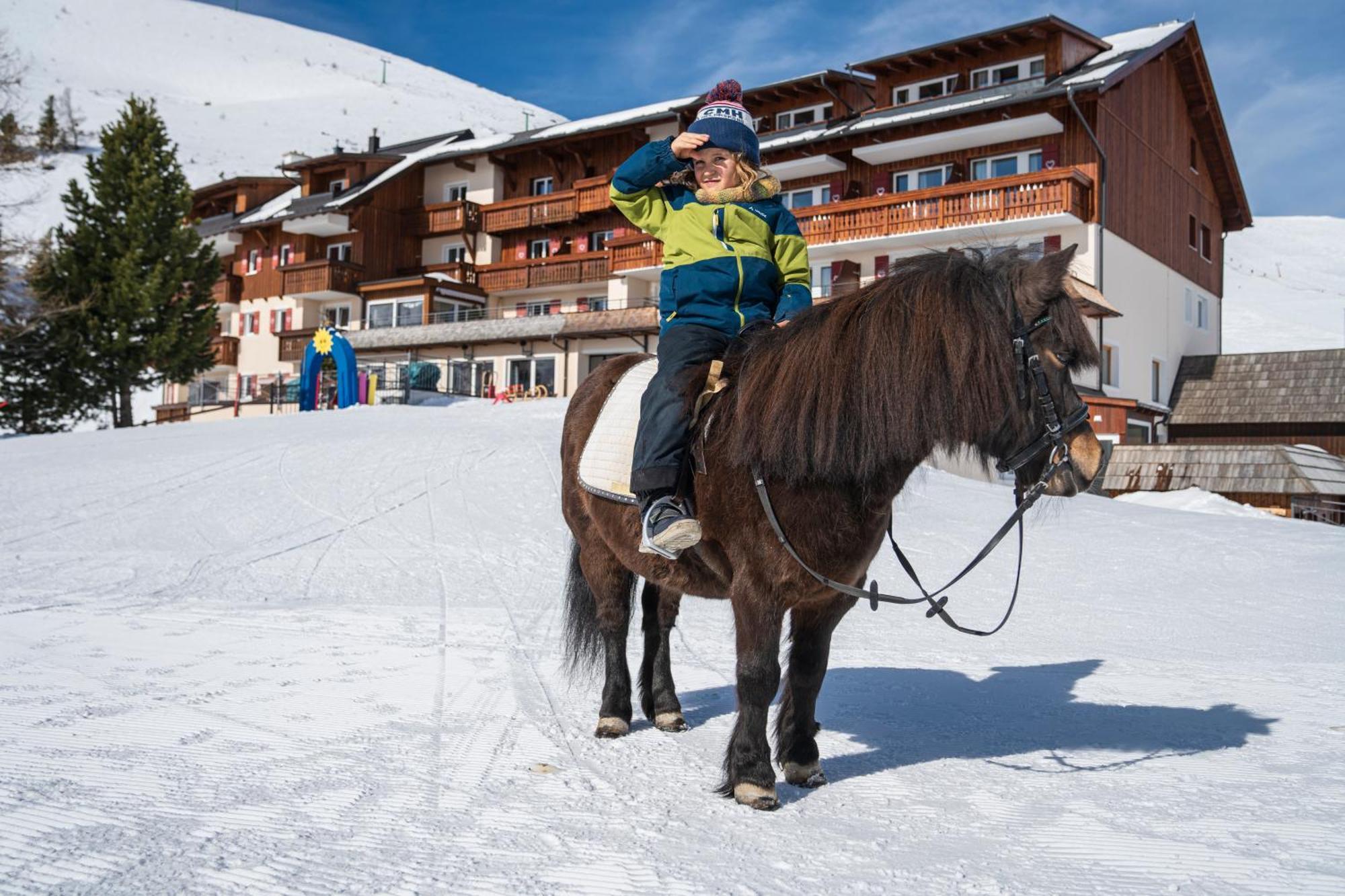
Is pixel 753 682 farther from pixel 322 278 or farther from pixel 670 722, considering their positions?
pixel 322 278

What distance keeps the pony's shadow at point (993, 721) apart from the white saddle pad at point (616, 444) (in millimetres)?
1343

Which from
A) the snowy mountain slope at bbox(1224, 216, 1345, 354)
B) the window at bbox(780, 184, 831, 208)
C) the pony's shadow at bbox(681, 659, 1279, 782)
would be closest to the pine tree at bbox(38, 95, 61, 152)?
the window at bbox(780, 184, 831, 208)

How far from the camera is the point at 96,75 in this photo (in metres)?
96.2

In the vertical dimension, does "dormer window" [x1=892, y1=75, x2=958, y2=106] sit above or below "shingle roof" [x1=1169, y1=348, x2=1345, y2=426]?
above

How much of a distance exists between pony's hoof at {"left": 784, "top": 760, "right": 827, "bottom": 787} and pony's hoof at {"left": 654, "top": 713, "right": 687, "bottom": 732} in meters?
0.94

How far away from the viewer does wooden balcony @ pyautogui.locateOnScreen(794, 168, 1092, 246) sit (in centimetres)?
2341

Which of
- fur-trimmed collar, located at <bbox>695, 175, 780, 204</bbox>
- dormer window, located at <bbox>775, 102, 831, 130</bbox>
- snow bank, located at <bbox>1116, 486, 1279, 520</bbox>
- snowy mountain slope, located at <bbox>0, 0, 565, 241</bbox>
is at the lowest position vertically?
snow bank, located at <bbox>1116, 486, 1279, 520</bbox>

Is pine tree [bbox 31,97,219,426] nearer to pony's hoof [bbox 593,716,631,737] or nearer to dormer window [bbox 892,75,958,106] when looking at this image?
dormer window [bbox 892,75,958,106]

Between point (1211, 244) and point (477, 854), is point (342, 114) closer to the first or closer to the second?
point (1211, 244)

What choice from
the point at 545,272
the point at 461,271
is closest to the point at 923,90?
the point at 545,272

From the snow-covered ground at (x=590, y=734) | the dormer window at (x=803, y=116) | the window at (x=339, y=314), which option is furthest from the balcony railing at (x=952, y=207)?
the window at (x=339, y=314)

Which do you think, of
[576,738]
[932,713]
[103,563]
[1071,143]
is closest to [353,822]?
[576,738]

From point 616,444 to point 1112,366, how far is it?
23.7 m

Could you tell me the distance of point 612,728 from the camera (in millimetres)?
4387
